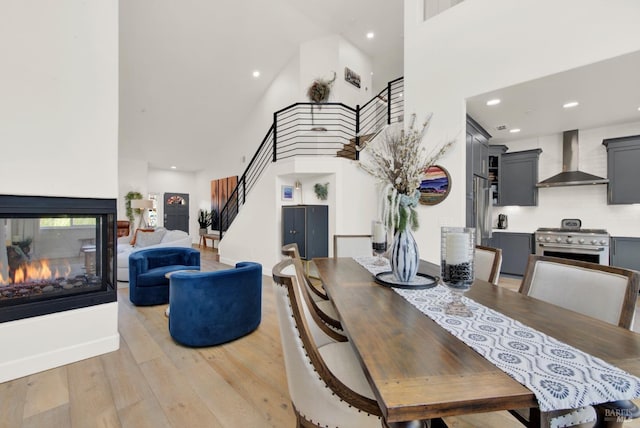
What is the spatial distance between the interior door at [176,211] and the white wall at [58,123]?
812 cm

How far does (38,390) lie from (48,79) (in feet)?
7.44

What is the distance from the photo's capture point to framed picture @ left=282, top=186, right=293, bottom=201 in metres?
5.24

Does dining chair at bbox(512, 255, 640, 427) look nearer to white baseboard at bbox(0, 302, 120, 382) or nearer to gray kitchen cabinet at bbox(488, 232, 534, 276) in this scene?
white baseboard at bbox(0, 302, 120, 382)

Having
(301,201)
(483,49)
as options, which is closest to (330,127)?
(301,201)

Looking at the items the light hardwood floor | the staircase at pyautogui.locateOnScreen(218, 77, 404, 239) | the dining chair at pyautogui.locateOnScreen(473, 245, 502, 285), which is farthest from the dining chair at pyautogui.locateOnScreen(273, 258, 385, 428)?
the staircase at pyautogui.locateOnScreen(218, 77, 404, 239)

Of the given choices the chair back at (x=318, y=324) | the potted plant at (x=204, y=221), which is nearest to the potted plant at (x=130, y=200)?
the potted plant at (x=204, y=221)

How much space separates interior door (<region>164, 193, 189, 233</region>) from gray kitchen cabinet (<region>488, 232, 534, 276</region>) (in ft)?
31.7

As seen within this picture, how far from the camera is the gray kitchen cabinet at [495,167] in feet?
16.2

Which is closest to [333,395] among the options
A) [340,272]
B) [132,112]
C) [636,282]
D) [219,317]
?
[340,272]

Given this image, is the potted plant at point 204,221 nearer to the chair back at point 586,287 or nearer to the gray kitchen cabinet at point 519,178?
the gray kitchen cabinet at point 519,178

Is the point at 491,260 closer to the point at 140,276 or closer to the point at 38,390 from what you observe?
the point at 38,390

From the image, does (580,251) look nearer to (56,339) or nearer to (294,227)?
(294,227)

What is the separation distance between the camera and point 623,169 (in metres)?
3.97

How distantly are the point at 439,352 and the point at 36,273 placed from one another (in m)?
2.99
